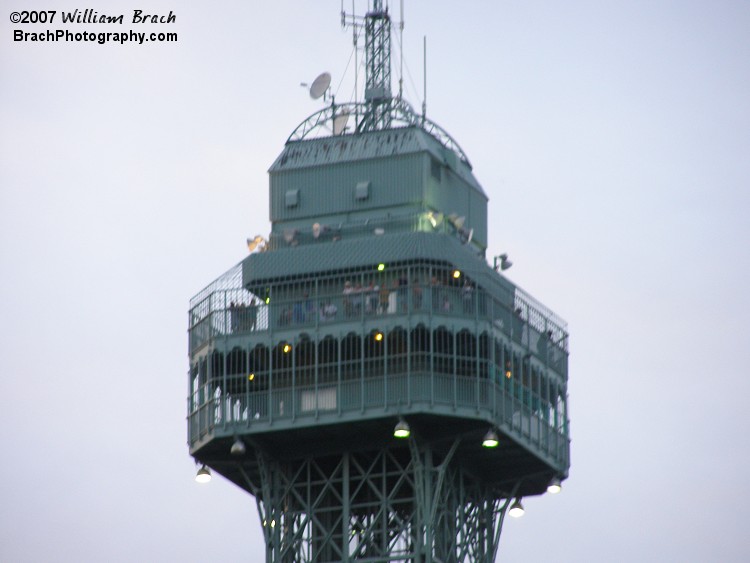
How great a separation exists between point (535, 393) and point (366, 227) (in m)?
Result: 11.5

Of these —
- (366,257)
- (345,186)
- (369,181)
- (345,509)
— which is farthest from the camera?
(345,186)

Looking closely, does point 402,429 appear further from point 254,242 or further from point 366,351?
point 254,242

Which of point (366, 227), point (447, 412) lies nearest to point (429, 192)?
point (366, 227)

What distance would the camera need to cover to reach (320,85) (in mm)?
149250

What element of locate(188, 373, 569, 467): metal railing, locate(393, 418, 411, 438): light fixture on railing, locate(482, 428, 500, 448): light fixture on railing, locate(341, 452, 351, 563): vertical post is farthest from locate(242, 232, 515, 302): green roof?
locate(341, 452, 351, 563): vertical post

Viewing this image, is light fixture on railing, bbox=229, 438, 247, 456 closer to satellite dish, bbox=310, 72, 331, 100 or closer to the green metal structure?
the green metal structure

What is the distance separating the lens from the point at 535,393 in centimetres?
14350

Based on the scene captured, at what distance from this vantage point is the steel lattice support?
459 ft

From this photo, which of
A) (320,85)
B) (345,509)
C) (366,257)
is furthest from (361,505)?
(320,85)

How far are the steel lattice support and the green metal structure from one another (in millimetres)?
105

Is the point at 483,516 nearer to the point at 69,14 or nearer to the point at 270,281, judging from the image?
the point at 270,281

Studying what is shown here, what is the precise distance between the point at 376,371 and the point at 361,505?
264 inches

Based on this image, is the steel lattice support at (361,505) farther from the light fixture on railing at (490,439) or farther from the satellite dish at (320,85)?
the satellite dish at (320,85)

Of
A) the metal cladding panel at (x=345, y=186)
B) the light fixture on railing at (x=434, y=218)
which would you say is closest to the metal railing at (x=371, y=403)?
the light fixture on railing at (x=434, y=218)
